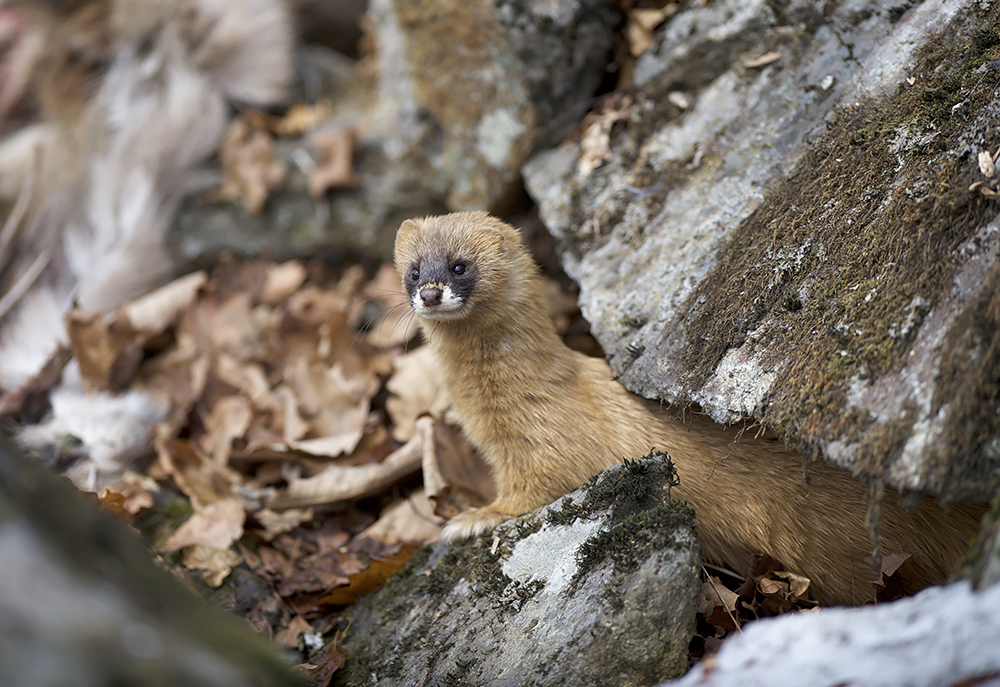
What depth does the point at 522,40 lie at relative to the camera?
477 centimetres

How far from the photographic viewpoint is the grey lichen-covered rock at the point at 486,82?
4.77 metres

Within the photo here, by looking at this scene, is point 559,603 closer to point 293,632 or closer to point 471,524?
point 471,524

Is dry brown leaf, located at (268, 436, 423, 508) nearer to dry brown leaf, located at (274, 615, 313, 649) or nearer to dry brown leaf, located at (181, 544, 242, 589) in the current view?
dry brown leaf, located at (181, 544, 242, 589)

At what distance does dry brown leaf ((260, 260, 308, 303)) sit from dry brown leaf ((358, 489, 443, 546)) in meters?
2.45

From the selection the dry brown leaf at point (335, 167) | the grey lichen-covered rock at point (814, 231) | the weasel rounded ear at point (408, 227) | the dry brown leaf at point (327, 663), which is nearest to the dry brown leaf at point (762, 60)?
the grey lichen-covered rock at point (814, 231)

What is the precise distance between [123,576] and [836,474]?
9.93 feet

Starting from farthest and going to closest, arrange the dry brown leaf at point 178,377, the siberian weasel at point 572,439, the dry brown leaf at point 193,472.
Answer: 1. the dry brown leaf at point 178,377
2. the dry brown leaf at point 193,472
3. the siberian weasel at point 572,439

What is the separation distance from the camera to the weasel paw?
12.1 feet

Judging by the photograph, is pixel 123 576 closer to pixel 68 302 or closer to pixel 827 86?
pixel 827 86

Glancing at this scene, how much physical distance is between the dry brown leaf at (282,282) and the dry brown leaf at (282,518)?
7.25 ft

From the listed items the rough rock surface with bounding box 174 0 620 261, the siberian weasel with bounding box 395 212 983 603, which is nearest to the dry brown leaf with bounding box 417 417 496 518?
the siberian weasel with bounding box 395 212 983 603

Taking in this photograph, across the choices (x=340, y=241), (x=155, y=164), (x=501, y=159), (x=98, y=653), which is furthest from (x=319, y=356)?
(x=98, y=653)

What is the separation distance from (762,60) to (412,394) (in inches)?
120

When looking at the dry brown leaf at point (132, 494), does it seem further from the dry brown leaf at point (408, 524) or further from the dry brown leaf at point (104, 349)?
the dry brown leaf at point (408, 524)
